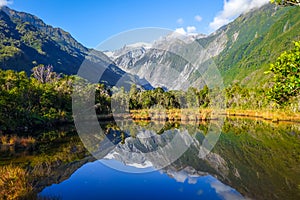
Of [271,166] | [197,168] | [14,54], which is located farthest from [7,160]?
[14,54]

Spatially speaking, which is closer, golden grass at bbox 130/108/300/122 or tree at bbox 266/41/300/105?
tree at bbox 266/41/300/105

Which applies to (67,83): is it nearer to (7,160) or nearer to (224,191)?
(7,160)

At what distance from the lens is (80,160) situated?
68.9 feet

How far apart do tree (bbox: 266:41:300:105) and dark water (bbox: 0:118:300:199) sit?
673 centimetres

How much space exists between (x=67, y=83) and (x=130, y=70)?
92.2ft

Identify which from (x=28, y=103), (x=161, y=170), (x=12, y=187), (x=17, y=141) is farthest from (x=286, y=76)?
(x=28, y=103)

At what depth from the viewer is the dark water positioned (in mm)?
14172

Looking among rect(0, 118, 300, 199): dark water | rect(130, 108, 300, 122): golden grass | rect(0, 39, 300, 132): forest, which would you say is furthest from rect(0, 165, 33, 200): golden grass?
rect(130, 108, 300, 122): golden grass

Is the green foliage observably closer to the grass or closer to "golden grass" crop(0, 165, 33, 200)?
the grass

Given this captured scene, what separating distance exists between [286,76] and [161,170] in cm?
1248

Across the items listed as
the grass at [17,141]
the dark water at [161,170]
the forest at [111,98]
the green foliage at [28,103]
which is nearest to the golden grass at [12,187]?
the dark water at [161,170]

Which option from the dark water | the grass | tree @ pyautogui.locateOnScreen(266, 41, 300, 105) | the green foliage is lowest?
the grass

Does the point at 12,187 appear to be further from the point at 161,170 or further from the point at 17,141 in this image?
the point at 17,141

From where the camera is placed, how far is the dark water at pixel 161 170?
14.2 m
